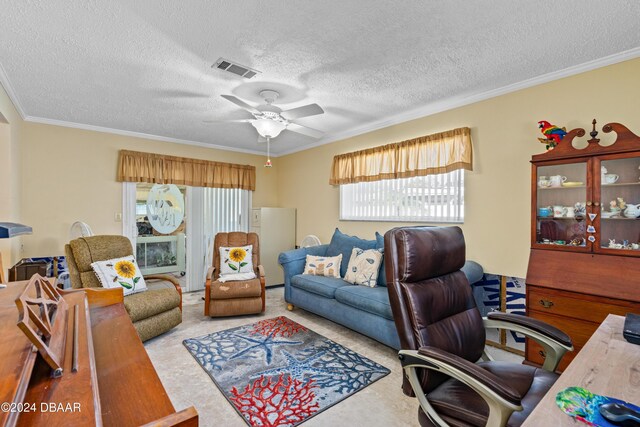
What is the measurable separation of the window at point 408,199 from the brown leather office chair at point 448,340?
169cm

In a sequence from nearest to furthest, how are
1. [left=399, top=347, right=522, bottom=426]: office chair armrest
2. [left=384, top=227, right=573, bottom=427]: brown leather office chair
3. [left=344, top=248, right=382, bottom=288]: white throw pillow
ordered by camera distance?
1. [left=399, top=347, right=522, bottom=426]: office chair armrest
2. [left=384, top=227, right=573, bottom=427]: brown leather office chair
3. [left=344, top=248, right=382, bottom=288]: white throw pillow

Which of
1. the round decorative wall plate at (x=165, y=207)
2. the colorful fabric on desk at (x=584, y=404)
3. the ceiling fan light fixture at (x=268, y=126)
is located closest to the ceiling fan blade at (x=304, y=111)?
the ceiling fan light fixture at (x=268, y=126)

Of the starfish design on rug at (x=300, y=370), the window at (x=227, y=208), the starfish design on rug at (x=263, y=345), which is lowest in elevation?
the starfish design on rug at (x=300, y=370)

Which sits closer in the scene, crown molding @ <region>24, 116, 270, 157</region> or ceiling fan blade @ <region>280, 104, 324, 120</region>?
ceiling fan blade @ <region>280, 104, 324, 120</region>

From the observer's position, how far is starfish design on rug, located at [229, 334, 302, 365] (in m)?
2.76

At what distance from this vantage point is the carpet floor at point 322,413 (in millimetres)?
1932

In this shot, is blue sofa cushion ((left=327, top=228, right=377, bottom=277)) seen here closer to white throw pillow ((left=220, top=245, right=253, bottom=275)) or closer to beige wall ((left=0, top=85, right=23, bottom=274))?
white throw pillow ((left=220, top=245, right=253, bottom=275))

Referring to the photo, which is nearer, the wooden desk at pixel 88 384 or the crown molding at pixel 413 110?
the wooden desk at pixel 88 384

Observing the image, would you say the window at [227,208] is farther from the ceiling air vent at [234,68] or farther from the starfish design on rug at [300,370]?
the starfish design on rug at [300,370]

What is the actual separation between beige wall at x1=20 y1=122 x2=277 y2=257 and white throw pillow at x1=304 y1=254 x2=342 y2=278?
2849 millimetres

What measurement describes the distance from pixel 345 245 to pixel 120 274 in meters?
2.58

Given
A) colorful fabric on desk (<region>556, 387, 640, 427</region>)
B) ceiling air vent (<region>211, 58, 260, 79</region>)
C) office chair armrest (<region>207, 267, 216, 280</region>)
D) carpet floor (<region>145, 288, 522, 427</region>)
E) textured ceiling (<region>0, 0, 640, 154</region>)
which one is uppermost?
textured ceiling (<region>0, 0, 640, 154</region>)

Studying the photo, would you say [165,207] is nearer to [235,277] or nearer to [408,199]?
[235,277]

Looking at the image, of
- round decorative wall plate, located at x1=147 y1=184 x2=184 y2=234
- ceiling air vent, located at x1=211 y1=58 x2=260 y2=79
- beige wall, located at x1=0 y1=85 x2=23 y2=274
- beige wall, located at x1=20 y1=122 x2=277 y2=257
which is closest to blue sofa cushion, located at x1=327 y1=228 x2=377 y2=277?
ceiling air vent, located at x1=211 y1=58 x2=260 y2=79
